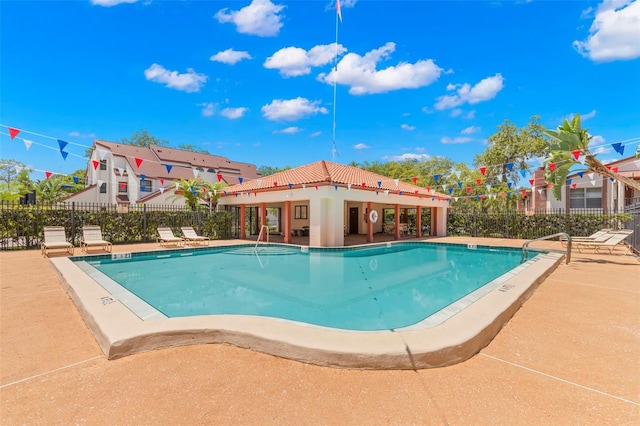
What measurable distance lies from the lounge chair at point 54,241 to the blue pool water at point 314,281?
6.43 ft

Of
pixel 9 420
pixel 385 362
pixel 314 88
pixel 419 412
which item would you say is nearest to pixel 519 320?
pixel 385 362

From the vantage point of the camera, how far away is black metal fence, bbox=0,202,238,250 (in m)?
13.5

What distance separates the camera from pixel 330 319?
5551mm

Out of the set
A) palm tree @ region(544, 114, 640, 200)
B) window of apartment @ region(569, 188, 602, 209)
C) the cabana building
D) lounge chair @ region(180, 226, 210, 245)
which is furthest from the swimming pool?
window of apartment @ region(569, 188, 602, 209)

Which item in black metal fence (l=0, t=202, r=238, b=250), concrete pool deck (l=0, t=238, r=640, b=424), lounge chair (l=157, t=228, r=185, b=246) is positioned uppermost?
black metal fence (l=0, t=202, r=238, b=250)

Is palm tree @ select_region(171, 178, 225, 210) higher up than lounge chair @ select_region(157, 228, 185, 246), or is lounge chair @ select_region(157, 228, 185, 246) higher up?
palm tree @ select_region(171, 178, 225, 210)

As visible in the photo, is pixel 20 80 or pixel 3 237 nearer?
pixel 3 237

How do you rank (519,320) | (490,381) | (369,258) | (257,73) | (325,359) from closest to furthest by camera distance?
(490,381) < (325,359) < (519,320) < (369,258) < (257,73)

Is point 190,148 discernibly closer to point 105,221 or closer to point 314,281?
point 105,221

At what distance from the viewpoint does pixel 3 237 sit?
13273mm

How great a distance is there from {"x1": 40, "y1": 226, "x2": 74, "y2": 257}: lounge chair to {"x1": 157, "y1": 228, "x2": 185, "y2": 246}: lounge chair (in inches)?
145

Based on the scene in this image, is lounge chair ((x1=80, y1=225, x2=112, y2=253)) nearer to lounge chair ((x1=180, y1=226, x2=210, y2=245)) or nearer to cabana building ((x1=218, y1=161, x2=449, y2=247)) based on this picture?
lounge chair ((x1=180, y1=226, x2=210, y2=245))

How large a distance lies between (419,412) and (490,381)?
0.97 meters

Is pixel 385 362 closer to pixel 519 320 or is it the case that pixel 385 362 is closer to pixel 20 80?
pixel 519 320
